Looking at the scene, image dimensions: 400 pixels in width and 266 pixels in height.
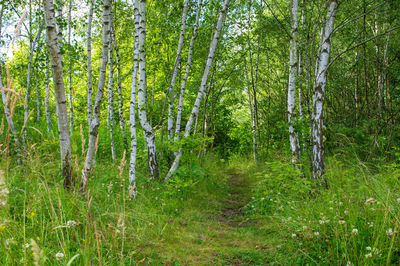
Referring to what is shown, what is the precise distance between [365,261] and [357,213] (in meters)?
0.75

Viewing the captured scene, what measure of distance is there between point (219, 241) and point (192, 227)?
1.95 feet

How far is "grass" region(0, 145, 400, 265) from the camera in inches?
88.7

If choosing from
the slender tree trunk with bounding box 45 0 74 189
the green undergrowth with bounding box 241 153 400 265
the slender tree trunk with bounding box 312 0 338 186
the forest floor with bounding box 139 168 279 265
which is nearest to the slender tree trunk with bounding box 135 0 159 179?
the forest floor with bounding box 139 168 279 265

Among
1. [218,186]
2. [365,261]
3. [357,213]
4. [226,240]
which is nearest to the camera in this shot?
[365,261]

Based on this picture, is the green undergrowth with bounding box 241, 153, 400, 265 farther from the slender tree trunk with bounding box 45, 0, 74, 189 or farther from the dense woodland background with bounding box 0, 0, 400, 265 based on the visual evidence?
the slender tree trunk with bounding box 45, 0, 74, 189

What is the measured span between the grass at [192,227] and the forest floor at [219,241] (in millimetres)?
13

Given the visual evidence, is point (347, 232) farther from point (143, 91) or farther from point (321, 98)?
point (143, 91)

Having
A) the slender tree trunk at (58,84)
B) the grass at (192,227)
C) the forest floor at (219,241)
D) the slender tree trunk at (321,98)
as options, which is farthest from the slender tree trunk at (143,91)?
the slender tree trunk at (321,98)

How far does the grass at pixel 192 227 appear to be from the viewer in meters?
2.25

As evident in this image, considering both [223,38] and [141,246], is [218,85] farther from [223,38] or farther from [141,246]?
[141,246]

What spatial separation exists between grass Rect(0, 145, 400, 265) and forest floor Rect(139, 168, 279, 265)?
13mm

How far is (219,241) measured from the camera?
154 inches

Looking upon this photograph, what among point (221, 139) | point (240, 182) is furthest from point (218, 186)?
point (221, 139)

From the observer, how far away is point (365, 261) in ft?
7.21
